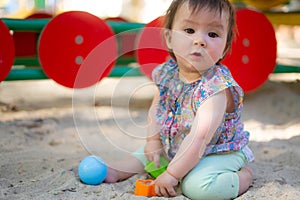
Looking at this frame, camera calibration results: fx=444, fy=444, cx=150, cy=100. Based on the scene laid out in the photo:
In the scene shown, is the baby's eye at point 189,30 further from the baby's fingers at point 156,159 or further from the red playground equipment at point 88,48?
the red playground equipment at point 88,48

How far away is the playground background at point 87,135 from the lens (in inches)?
38.3

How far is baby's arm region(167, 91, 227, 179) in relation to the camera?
3.00ft

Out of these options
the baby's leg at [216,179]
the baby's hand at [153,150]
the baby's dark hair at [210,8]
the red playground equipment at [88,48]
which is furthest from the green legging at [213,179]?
the red playground equipment at [88,48]

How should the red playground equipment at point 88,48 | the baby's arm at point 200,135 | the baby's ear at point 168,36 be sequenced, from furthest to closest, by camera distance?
the red playground equipment at point 88,48 → the baby's ear at point 168,36 → the baby's arm at point 200,135

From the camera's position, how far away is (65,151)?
1.30 metres

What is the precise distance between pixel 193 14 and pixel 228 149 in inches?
12.1

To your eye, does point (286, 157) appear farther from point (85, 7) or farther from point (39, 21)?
point (85, 7)

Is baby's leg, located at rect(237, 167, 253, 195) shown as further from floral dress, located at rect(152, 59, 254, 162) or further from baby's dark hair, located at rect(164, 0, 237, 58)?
baby's dark hair, located at rect(164, 0, 237, 58)

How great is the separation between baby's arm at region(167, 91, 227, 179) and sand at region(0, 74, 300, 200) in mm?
66

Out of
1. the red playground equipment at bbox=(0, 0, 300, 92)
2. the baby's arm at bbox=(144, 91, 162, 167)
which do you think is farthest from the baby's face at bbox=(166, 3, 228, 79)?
the red playground equipment at bbox=(0, 0, 300, 92)

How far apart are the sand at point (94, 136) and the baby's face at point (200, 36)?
29 cm

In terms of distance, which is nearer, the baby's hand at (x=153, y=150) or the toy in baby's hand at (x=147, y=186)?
the toy in baby's hand at (x=147, y=186)

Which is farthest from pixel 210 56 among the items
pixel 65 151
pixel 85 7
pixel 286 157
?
pixel 85 7

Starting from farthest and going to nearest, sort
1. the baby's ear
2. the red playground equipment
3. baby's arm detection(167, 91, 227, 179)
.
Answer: the red playground equipment, the baby's ear, baby's arm detection(167, 91, 227, 179)
